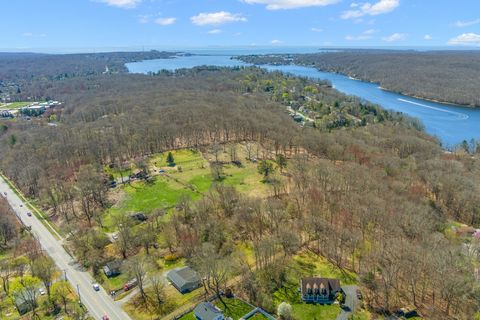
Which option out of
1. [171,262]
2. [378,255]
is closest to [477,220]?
[378,255]

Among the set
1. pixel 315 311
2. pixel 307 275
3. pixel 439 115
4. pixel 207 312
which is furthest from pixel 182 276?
pixel 439 115

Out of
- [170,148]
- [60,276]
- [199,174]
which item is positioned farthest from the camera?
[170,148]

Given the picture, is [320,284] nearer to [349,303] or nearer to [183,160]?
[349,303]

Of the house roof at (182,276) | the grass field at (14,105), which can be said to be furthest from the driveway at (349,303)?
the grass field at (14,105)

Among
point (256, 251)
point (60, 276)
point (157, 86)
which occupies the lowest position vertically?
point (60, 276)

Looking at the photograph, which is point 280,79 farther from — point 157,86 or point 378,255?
point 378,255

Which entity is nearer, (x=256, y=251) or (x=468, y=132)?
(x=256, y=251)

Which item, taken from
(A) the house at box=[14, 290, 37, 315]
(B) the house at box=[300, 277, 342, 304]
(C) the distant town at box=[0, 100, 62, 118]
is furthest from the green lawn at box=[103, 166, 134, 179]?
(C) the distant town at box=[0, 100, 62, 118]

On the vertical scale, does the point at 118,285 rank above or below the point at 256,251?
below
